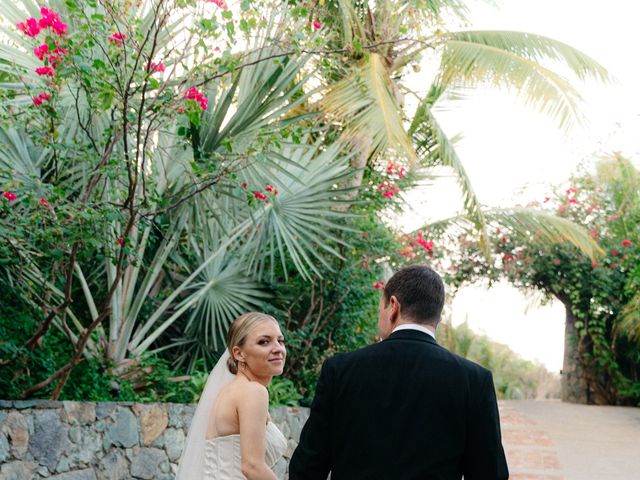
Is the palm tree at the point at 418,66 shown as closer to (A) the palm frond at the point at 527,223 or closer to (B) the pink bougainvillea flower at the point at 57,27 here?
(A) the palm frond at the point at 527,223

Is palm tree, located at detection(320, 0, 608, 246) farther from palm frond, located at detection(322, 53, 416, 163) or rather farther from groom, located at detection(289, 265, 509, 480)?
groom, located at detection(289, 265, 509, 480)

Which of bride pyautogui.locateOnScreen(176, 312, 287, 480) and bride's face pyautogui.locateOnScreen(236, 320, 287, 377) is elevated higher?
bride's face pyautogui.locateOnScreen(236, 320, 287, 377)

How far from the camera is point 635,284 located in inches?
643

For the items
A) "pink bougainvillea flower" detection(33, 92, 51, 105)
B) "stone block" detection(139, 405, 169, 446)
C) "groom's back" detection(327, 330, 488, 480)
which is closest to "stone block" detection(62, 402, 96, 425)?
"stone block" detection(139, 405, 169, 446)

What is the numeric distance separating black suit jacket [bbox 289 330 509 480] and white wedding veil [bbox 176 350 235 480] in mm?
1013

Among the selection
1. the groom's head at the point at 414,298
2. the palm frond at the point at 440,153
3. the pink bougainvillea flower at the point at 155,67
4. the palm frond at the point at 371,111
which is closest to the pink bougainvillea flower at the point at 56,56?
the pink bougainvillea flower at the point at 155,67

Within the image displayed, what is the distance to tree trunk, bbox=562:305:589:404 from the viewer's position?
18.5 meters

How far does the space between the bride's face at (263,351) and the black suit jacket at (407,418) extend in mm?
947

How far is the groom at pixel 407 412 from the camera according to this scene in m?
2.83

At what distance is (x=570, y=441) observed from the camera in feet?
43.8

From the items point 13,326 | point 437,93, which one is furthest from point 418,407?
point 437,93

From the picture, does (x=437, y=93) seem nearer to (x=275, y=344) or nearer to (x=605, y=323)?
(x=605, y=323)

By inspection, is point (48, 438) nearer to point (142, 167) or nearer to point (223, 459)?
point (142, 167)

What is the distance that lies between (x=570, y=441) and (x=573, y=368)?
5.56 m
